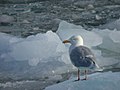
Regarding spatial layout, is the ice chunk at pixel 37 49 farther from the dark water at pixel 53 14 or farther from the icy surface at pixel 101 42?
the dark water at pixel 53 14

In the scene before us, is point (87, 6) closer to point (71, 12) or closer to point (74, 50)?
point (71, 12)

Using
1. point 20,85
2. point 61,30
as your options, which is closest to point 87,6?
point 61,30

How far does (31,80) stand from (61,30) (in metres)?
1.49

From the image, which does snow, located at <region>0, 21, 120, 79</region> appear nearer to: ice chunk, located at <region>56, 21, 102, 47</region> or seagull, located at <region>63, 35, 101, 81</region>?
ice chunk, located at <region>56, 21, 102, 47</region>

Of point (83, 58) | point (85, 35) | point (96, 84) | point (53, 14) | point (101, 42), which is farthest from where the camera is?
point (53, 14)

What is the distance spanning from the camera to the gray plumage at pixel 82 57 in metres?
4.52

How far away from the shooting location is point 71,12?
957cm

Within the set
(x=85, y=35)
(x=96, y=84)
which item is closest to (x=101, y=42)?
(x=85, y=35)

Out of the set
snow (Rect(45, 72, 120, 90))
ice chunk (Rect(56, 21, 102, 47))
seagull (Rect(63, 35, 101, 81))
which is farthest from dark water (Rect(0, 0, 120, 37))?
snow (Rect(45, 72, 120, 90))

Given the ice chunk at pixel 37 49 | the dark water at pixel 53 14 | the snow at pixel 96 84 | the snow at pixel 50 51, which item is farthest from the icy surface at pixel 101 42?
the snow at pixel 96 84

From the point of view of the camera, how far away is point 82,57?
460 centimetres

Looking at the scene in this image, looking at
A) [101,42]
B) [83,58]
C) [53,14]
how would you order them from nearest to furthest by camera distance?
[83,58]
[101,42]
[53,14]

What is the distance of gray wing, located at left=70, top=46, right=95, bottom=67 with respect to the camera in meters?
4.54

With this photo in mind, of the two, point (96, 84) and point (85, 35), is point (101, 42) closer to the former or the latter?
point (85, 35)
